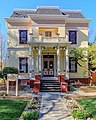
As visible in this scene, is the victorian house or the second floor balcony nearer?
the second floor balcony

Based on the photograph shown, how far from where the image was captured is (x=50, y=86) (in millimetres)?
21625

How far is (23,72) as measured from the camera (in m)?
26.1

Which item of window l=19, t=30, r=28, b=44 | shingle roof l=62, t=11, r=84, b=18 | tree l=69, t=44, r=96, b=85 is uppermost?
shingle roof l=62, t=11, r=84, b=18

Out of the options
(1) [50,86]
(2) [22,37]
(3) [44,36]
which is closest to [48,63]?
(3) [44,36]

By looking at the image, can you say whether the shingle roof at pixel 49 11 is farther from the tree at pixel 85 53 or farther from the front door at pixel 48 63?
the tree at pixel 85 53

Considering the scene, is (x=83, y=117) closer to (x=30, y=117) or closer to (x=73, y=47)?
(x=30, y=117)

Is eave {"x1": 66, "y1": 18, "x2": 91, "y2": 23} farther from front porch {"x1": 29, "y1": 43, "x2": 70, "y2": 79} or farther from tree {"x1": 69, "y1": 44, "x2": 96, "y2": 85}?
tree {"x1": 69, "y1": 44, "x2": 96, "y2": 85}

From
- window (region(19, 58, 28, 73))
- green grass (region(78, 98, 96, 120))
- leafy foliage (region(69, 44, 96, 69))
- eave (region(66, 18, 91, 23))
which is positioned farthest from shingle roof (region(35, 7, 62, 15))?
green grass (region(78, 98, 96, 120))

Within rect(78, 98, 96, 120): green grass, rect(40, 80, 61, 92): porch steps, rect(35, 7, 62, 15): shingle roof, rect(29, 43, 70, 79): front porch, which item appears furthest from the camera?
rect(35, 7, 62, 15): shingle roof

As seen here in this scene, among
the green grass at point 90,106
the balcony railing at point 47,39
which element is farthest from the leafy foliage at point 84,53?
the green grass at point 90,106

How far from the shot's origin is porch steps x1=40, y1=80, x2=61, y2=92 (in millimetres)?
20781

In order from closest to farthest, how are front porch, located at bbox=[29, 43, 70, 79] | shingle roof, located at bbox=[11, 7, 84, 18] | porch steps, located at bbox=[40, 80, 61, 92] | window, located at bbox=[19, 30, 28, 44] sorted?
porch steps, located at bbox=[40, 80, 61, 92], front porch, located at bbox=[29, 43, 70, 79], window, located at bbox=[19, 30, 28, 44], shingle roof, located at bbox=[11, 7, 84, 18]

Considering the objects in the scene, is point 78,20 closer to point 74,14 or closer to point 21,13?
point 74,14

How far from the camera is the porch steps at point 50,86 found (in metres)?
20.8
